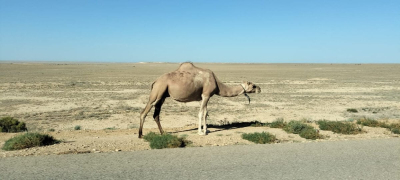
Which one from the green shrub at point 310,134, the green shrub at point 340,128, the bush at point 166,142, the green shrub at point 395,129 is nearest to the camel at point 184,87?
the bush at point 166,142

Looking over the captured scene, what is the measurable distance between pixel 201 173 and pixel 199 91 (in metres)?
5.38

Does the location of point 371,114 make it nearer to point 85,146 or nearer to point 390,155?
point 390,155

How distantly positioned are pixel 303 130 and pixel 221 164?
17.9 ft

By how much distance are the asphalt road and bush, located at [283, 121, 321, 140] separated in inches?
79.2

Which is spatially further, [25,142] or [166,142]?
[166,142]

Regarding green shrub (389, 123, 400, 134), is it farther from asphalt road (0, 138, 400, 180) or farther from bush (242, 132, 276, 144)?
bush (242, 132, 276, 144)

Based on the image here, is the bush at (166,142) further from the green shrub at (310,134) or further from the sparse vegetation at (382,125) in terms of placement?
the sparse vegetation at (382,125)

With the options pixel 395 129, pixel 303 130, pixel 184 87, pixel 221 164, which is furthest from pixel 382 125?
pixel 221 164

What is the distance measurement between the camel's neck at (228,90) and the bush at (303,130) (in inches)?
88.0

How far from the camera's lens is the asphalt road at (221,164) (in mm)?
6531

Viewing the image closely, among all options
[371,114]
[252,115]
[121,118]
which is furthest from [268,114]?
[121,118]

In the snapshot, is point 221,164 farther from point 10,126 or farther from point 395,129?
point 10,126

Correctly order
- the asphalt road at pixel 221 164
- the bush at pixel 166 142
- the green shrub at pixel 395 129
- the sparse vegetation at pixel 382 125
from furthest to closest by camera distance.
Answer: the sparse vegetation at pixel 382 125
the green shrub at pixel 395 129
the bush at pixel 166 142
the asphalt road at pixel 221 164

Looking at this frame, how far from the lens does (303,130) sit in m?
11.8
